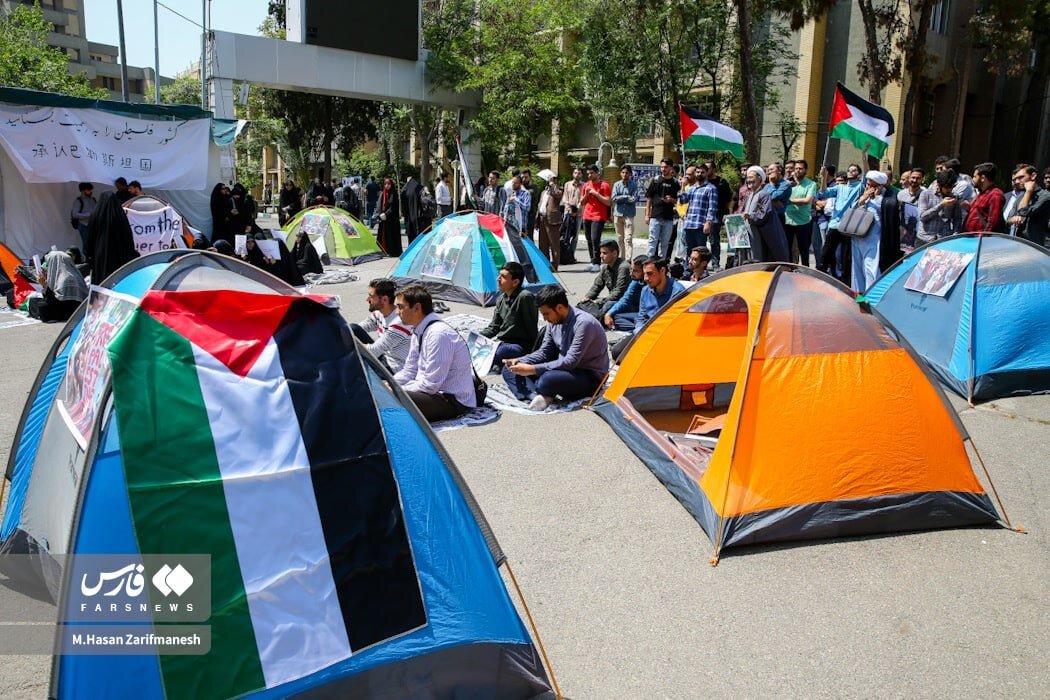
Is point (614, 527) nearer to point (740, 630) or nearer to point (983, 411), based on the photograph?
point (740, 630)

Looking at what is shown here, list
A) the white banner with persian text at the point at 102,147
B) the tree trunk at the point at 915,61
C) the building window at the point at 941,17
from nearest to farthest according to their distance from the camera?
the white banner with persian text at the point at 102,147
the tree trunk at the point at 915,61
the building window at the point at 941,17

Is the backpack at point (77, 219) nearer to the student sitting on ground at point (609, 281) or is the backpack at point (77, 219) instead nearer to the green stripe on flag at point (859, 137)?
the student sitting on ground at point (609, 281)

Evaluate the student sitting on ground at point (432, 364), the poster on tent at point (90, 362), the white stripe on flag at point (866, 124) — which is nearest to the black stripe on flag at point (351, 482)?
the poster on tent at point (90, 362)

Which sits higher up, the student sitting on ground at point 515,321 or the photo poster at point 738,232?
the photo poster at point 738,232

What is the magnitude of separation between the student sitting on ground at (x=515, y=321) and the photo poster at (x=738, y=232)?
3523 millimetres

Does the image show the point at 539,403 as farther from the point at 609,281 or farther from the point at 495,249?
the point at 495,249

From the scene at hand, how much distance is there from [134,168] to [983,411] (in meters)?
13.9

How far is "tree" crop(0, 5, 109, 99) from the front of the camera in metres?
24.1

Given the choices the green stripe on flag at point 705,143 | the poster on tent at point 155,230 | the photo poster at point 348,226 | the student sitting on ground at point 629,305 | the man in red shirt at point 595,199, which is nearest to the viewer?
the student sitting on ground at point 629,305

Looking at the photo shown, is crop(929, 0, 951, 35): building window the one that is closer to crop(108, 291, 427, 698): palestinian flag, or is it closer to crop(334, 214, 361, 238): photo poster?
crop(334, 214, 361, 238): photo poster

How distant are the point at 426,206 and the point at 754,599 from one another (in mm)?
15416

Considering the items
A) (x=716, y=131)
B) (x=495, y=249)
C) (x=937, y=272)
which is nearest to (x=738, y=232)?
(x=716, y=131)

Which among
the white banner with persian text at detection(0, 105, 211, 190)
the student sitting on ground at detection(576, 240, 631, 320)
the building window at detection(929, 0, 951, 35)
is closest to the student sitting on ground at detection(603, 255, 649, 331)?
the student sitting on ground at detection(576, 240, 631, 320)

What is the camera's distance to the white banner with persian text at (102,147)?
41.5 ft
